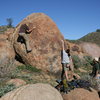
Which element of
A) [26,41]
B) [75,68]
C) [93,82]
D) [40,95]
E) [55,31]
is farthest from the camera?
[75,68]

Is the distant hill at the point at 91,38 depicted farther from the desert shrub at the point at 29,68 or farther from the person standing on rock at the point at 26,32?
the desert shrub at the point at 29,68

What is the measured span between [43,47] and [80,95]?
21.6 feet

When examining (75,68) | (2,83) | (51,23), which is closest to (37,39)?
(51,23)

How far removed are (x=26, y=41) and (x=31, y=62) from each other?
1233 millimetres

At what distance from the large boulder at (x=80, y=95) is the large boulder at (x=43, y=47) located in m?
5.65

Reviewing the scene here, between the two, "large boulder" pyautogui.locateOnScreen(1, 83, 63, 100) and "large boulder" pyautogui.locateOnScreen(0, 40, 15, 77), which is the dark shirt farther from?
"large boulder" pyautogui.locateOnScreen(1, 83, 63, 100)

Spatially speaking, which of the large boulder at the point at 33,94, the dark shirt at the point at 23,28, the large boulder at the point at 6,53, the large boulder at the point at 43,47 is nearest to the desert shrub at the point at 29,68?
the large boulder at the point at 43,47

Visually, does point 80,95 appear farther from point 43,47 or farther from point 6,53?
point 6,53

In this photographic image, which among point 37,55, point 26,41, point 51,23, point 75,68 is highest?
point 51,23

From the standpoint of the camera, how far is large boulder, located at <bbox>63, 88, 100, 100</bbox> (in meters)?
6.79

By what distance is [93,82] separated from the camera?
28.7 ft

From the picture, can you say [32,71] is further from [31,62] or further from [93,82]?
[93,82]

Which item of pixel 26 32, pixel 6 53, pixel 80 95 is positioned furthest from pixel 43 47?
pixel 80 95

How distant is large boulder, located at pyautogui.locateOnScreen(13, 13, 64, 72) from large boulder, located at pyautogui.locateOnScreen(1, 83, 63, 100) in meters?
7.22
